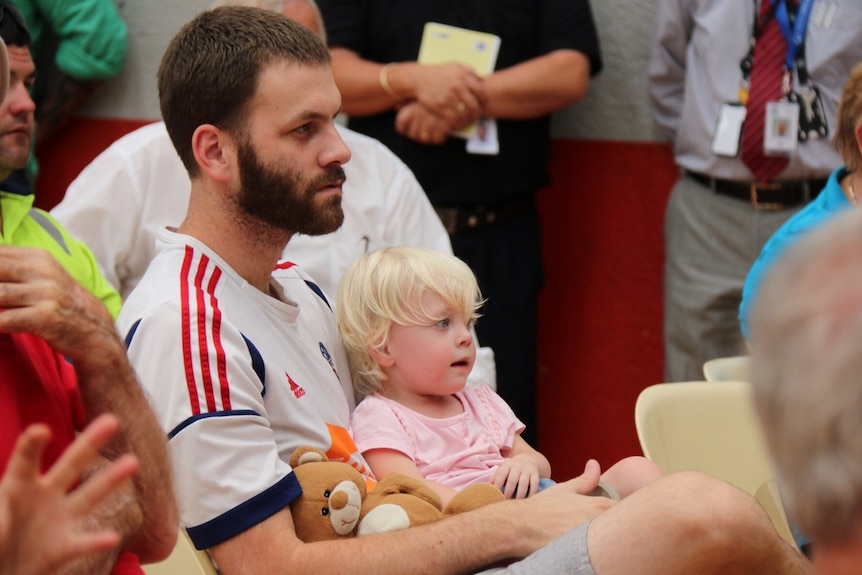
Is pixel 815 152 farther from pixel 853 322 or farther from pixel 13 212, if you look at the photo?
pixel 853 322

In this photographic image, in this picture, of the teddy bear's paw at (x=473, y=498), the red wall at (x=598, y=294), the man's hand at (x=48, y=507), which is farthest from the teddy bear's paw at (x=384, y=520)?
the red wall at (x=598, y=294)

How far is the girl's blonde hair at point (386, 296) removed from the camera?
235cm

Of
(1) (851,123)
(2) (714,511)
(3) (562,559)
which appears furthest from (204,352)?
(1) (851,123)

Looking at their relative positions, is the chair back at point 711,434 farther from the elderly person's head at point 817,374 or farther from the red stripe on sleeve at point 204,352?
the elderly person's head at point 817,374

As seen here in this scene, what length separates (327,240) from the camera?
3.11 m

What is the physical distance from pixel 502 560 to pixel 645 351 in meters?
2.35

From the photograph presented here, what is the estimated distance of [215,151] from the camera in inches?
86.0

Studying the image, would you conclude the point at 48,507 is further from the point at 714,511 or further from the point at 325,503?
the point at 714,511

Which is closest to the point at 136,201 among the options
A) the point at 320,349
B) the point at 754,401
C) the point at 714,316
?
the point at 320,349

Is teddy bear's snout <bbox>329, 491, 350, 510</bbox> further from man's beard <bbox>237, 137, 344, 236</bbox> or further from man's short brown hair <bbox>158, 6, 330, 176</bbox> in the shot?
man's short brown hair <bbox>158, 6, 330, 176</bbox>

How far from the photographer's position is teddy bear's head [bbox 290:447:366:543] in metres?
1.90

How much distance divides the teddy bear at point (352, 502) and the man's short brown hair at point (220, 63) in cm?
65

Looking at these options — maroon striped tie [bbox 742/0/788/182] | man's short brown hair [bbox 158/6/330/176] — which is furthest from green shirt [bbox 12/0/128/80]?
maroon striped tie [bbox 742/0/788/182]

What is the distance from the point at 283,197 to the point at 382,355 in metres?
0.41
